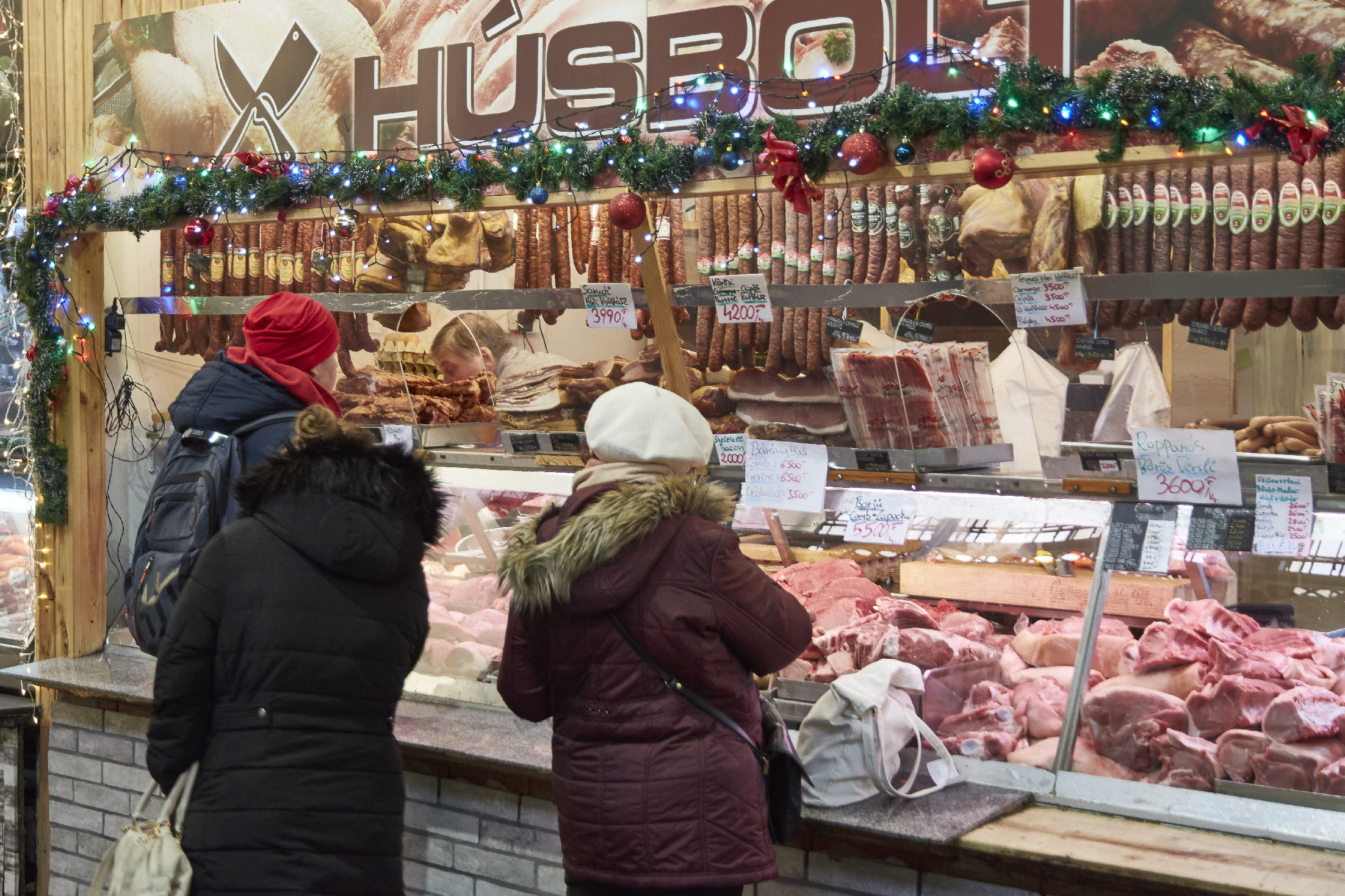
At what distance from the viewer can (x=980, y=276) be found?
4324 mm

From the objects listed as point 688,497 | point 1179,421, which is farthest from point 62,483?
point 1179,421

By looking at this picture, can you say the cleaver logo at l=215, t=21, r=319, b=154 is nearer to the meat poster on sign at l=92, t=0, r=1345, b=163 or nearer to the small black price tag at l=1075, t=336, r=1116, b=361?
the meat poster on sign at l=92, t=0, r=1345, b=163

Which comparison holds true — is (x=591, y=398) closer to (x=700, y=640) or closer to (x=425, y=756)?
(x=425, y=756)

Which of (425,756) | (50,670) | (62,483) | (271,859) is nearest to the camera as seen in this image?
(271,859)

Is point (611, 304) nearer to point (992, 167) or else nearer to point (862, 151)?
point (862, 151)

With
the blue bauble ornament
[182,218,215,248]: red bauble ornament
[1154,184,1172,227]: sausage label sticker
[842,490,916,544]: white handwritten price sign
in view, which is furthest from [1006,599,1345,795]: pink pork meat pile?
[182,218,215,248]: red bauble ornament

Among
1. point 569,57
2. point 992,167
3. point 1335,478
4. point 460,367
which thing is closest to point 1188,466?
point 1335,478

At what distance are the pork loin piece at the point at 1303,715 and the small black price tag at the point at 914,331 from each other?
150 cm

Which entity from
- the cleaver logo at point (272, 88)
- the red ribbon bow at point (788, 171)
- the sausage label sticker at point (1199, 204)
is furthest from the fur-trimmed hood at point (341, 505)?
the cleaver logo at point (272, 88)

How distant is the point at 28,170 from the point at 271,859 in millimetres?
4168

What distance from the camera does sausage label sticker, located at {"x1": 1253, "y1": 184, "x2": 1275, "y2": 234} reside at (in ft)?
11.5

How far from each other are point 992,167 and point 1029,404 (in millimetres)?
872

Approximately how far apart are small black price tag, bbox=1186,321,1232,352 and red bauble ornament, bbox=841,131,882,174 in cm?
111

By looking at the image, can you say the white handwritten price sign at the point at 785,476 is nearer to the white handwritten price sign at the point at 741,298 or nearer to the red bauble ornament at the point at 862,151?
the white handwritten price sign at the point at 741,298
